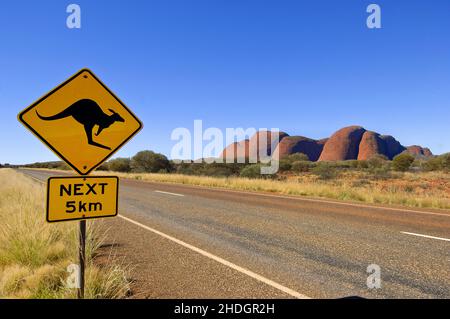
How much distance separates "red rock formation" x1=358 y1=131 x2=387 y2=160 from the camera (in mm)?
107287

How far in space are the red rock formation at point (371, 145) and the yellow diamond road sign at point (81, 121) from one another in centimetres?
11252

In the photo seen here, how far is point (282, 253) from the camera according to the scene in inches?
207

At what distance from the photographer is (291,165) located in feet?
148

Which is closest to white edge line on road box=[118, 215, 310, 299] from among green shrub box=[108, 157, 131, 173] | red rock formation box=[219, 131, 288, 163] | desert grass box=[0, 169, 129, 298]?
desert grass box=[0, 169, 129, 298]

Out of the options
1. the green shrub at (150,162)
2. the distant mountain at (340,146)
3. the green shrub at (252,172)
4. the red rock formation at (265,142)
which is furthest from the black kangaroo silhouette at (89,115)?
the red rock formation at (265,142)

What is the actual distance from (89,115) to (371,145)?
117262 mm

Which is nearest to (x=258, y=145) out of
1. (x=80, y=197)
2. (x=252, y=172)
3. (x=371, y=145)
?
(x=371, y=145)

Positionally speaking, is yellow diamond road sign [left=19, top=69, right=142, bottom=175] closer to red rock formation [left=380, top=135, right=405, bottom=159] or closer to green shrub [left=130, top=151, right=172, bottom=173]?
green shrub [left=130, top=151, right=172, bottom=173]

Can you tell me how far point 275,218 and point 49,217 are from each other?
21.0 feet

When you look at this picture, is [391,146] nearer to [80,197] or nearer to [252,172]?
[252,172]

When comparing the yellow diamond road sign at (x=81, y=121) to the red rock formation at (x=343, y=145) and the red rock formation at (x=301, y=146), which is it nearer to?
the red rock formation at (x=343, y=145)

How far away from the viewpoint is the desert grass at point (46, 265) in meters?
3.48
